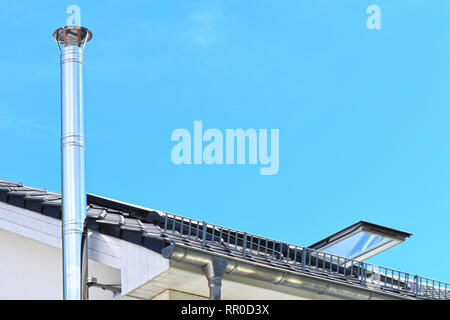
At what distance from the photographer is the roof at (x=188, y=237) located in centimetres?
1512

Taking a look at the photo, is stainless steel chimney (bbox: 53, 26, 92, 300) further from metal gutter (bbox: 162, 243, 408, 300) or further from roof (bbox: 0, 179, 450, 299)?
metal gutter (bbox: 162, 243, 408, 300)

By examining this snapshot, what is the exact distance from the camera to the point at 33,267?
17.7 metres

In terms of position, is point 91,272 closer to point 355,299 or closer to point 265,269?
point 265,269

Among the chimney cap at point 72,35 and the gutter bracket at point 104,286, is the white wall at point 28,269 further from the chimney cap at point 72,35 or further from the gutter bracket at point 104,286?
the chimney cap at point 72,35

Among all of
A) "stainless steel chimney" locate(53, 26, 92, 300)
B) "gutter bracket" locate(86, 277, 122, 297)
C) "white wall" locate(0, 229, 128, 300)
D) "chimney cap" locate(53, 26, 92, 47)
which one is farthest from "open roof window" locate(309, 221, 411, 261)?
"chimney cap" locate(53, 26, 92, 47)

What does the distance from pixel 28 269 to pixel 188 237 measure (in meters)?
4.08

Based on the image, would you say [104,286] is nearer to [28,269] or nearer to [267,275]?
[28,269]

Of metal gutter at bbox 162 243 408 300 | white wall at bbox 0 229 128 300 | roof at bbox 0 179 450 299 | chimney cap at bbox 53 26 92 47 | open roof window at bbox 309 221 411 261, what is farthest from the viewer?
open roof window at bbox 309 221 411 261

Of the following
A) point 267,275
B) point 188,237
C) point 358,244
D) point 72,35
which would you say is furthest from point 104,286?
point 358,244

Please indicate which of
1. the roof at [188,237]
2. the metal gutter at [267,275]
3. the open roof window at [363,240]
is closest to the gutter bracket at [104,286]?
the roof at [188,237]

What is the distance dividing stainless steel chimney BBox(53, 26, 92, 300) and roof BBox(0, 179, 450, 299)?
15.4 inches

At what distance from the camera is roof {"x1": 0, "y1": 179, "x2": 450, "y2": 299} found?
15125 mm
